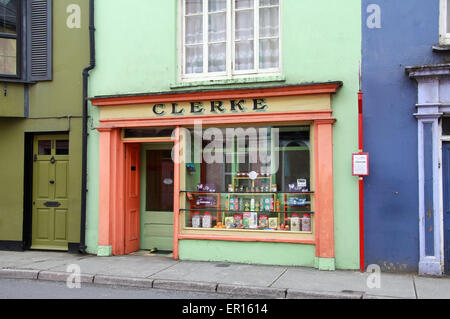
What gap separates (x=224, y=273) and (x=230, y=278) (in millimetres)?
404

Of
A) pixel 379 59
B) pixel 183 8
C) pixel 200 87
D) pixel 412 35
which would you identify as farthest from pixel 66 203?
pixel 412 35

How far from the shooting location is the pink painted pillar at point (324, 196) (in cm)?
847

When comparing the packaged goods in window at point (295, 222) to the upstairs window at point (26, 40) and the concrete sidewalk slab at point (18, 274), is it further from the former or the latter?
the upstairs window at point (26, 40)

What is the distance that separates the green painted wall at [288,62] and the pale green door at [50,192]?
0.77 m

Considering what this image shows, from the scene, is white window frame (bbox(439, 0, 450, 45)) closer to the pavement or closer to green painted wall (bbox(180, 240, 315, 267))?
the pavement

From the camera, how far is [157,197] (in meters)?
10.5

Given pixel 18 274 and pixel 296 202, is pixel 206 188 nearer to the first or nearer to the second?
pixel 296 202

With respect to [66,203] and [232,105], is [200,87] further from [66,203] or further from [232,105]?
[66,203]

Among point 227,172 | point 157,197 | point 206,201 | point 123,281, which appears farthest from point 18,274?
point 227,172

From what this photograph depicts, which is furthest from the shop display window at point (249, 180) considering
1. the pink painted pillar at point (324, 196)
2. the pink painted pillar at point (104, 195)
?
the pink painted pillar at point (104, 195)

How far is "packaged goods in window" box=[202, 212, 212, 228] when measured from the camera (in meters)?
9.54

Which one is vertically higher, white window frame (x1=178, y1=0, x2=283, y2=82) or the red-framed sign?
white window frame (x1=178, y1=0, x2=283, y2=82)

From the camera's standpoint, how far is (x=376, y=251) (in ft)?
27.3

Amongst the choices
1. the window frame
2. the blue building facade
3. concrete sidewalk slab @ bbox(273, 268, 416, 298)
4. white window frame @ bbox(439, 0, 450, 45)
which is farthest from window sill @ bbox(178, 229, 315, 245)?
the window frame
